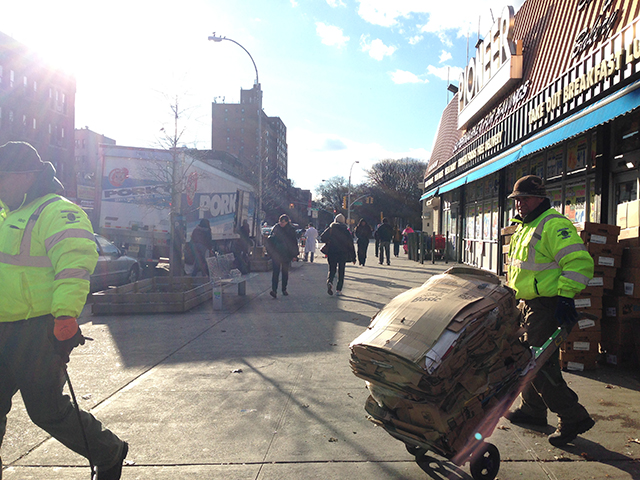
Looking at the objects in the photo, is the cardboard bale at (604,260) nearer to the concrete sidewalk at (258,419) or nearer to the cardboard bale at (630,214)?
the cardboard bale at (630,214)

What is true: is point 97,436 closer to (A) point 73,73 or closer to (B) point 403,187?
(A) point 73,73

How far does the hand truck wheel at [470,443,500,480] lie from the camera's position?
116 inches

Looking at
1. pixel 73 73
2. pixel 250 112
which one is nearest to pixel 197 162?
pixel 73 73

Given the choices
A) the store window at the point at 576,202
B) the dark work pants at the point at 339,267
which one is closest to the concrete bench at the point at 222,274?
the dark work pants at the point at 339,267

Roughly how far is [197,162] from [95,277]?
6.30 meters

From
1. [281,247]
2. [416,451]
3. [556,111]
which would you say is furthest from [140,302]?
[556,111]

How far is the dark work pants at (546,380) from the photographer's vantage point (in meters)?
3.46

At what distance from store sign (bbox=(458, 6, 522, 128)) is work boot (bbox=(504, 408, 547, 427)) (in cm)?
978

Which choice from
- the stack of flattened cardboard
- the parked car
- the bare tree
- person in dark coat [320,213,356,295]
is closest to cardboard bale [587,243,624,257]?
the stack of flattened cardboard

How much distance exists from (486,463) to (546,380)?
90 cm

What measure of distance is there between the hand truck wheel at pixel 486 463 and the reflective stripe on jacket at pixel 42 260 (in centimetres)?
233

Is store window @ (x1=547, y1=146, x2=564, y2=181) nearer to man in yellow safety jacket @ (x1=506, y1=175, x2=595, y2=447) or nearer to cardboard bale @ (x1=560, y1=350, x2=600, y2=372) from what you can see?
cardboard bale @ (x1=560, y1=350, x2=600, y2=372)

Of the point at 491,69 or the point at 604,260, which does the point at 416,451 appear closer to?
the point at 604,260

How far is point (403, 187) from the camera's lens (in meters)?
75.8
